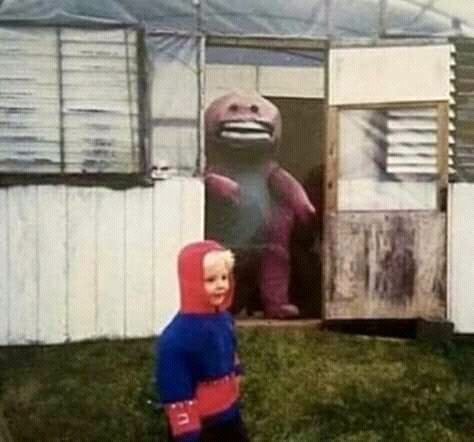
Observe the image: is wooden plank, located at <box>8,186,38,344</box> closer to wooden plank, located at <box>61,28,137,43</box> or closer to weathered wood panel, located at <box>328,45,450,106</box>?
wooden plank, located at <box>61,28,137,43</box>

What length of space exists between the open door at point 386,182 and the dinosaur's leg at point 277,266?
0.31 metres

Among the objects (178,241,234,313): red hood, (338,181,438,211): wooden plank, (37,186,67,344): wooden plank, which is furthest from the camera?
(338,181,438,211): wooden plank

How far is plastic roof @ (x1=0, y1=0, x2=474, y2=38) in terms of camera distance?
8547 millimetres

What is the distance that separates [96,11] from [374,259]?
9.30 feet

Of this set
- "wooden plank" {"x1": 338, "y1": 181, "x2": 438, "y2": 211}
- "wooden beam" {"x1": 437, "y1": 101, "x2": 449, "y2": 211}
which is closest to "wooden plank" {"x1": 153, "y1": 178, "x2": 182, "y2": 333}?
"wooden plank" {"x1": 338, "y1": 181, "x2": 438, "y2": 211}

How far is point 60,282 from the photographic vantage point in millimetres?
8648

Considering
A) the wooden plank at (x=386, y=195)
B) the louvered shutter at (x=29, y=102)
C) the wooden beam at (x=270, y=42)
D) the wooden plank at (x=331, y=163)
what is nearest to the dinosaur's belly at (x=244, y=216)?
the wooden plank at (x=331, y=163)

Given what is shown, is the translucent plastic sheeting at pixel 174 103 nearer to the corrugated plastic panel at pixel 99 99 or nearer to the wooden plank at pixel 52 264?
the corrugated plastic panel at pixel 99 99

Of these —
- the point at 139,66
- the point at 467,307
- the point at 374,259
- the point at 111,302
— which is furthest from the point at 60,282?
the point at 467,307

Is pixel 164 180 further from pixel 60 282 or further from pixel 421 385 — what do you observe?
pixel 421 385

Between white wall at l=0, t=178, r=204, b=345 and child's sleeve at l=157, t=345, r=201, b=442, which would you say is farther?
white wall at l=0, t=178, r=204, b=345

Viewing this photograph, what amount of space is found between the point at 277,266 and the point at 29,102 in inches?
89.4

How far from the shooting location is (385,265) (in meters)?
9.00

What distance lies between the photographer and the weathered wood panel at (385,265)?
8961mm
